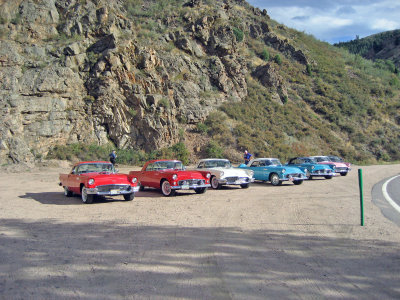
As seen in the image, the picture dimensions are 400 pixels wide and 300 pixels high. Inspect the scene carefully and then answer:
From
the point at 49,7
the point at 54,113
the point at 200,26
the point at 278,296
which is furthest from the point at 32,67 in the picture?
the point at 278,296

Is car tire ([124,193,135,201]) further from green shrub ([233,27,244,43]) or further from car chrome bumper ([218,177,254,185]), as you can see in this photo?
green shrub ([233,27,244,43])

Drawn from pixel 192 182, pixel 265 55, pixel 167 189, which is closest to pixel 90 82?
pixel 167 189

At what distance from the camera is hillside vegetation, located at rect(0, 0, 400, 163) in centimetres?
2906

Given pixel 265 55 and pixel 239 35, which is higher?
pixel 239 35

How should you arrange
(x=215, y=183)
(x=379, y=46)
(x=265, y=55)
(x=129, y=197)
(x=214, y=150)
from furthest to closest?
(x=379, y=46), (x=265, y=55), (x=214, y=150), (x=215, y=183), (x=129, y=197)

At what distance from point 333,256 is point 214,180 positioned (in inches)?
394

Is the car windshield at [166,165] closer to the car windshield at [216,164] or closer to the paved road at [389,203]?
the car windshield at [216,164]

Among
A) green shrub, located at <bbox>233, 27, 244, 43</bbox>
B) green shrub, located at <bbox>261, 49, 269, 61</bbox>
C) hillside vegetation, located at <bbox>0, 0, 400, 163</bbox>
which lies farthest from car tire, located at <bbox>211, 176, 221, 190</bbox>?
green shrub, located at <bbox>261, 49, 269, 61</bbox>

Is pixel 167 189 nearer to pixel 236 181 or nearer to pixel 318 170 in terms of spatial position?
pixel 236 181

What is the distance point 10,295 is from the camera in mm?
4125

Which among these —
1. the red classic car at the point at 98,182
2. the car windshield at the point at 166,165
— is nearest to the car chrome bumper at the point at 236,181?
the car windshield at the point at 166,165

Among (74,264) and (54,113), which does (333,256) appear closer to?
(74,264)

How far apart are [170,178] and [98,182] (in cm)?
273

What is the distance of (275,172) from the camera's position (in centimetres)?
1698
